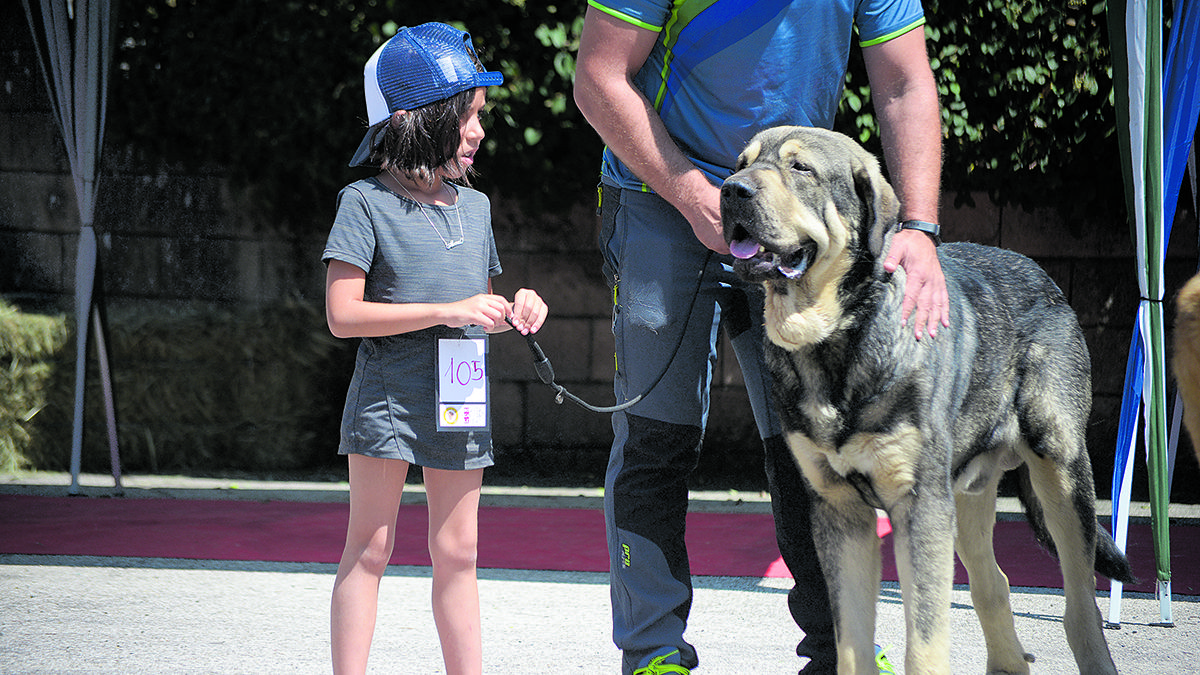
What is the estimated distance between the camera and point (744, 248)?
2.59 meters

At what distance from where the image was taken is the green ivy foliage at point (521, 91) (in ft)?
20.9

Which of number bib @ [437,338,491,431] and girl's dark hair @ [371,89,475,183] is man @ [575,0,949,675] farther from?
number bib @ [437,338,491,431]

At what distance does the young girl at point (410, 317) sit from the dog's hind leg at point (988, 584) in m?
1.54

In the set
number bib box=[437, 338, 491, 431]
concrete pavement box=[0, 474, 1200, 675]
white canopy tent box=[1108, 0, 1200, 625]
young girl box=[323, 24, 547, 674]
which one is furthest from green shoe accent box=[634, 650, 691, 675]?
white canopy tent box=[1108, 0, 1200, 625]

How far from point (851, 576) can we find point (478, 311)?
1.19 meters

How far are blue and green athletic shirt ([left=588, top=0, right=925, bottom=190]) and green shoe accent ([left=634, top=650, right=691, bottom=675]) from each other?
1.33 metres

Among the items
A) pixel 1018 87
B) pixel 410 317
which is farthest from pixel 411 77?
pixel 1018 87

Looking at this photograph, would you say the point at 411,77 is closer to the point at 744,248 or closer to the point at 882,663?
the point at 744,248

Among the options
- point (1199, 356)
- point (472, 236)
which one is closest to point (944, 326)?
point (472, 236)

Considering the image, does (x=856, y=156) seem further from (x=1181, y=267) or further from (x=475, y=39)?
(x=1181, y=267)

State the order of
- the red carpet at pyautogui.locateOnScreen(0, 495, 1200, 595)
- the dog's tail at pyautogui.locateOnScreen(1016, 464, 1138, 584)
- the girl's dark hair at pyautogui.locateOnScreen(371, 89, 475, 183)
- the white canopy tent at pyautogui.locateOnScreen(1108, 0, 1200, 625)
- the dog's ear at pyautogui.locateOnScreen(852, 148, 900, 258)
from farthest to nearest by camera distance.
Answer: the red carpet at pyautogui.locateOnScreen(0, 495, 1200, 595) < the white canopy tent at pyautogui.locateOnScreen(1108, 0, 1200, 625) < the dog's tail at pyautogui.locateOnScreen(1016, 464, 1138, 584) < the girl's dark hair at pyautogui.locateOnScreen(371, 89, 475, 183) < the dog's ear at pyautogui.locateOnScreen(852, 148, 900, 258)

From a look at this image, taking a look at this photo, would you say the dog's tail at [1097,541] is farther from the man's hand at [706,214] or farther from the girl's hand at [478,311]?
the girl's hand at [478,311]

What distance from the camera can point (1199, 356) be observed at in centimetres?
377

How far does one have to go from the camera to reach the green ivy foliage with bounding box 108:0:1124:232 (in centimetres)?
637
